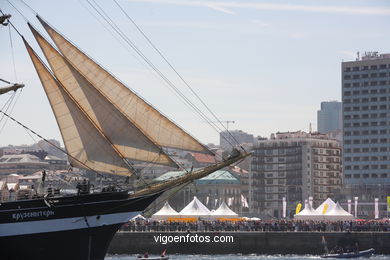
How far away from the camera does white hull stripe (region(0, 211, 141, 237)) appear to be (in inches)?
2293

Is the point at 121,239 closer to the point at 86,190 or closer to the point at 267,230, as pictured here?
the point at 267,230

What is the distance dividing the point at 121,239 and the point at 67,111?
4269 cm

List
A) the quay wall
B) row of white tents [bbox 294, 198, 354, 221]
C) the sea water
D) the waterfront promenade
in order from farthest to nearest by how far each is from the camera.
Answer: row of white tents [bbox 294, 198, 354, 221]
the waterfront promenade
the quay wall
the sea water

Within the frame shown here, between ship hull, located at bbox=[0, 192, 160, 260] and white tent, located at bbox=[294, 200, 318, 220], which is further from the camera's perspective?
white tent, located at bbox=[294, 200, 318, 220]

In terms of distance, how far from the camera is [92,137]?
2373 inches

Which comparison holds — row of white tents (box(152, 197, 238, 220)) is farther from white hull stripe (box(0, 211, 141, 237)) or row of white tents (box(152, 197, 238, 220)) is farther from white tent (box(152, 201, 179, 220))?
white hull stripe (box(0, 211, 141, 237))

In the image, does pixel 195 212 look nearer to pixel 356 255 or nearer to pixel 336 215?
pixel 336 215

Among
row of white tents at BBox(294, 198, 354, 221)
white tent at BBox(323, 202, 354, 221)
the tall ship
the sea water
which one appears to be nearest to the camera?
the tall ship

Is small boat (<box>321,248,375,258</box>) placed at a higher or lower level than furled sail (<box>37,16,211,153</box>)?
lower

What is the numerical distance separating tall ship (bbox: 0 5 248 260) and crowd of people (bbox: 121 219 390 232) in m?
41.9

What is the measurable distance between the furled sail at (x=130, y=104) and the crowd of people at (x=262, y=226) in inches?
1682

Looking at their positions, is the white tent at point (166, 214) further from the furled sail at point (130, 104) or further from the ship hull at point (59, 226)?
the furled sail at point (130, 104)

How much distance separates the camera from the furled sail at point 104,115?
60250 millimetres

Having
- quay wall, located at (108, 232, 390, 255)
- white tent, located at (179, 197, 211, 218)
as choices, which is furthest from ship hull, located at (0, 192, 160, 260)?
white tent, located at (179, 197, 211, 218)
